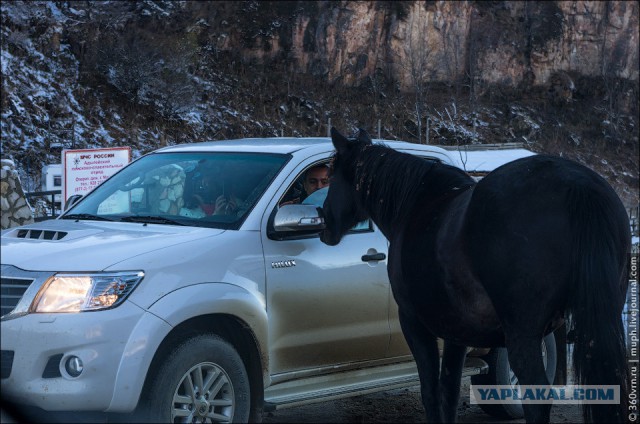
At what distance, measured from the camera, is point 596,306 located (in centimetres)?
435

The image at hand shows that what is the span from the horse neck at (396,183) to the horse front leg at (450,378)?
0.79 meters

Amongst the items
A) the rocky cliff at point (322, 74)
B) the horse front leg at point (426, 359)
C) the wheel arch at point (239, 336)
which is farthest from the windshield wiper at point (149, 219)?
the rocky cliff at point (322, 74)

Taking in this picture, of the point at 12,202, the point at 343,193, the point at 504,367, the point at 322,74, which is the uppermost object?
the point at 322,74

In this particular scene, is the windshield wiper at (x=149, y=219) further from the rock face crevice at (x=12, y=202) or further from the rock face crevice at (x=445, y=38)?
the rock face crevice at (x=445, y=38)

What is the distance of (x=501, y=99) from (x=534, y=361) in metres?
60.9

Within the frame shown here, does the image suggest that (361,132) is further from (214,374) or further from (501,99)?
(501,99)

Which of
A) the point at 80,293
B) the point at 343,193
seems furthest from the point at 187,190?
the point at 80,293

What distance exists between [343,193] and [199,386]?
A: 66.0 inches

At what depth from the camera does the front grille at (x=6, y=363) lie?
4.59 m

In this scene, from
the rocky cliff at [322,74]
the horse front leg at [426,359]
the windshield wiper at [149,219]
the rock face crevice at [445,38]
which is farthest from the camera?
the rock face crevice at [445,38]

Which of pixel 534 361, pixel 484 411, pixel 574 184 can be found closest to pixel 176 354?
pixel 534 361

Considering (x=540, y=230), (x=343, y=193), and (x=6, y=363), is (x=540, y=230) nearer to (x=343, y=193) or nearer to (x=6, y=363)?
(x=343, y=193)

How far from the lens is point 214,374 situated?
499cm

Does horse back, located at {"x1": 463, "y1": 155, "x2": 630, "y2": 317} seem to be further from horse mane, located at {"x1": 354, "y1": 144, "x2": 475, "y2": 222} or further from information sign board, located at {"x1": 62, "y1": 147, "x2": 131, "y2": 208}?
information sign board, located at {"x1": 62, "y1": 147, "x2": 131, "y2": 208}
